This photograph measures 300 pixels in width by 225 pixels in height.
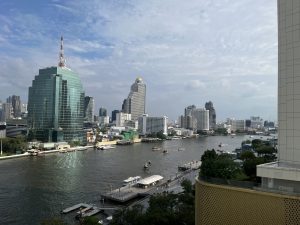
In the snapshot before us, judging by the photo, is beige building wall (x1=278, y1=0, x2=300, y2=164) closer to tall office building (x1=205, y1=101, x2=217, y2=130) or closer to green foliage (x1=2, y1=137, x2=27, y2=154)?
green foliage (x1=2, y1=137, x2=27, y2=154)

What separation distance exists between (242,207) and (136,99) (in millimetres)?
107892

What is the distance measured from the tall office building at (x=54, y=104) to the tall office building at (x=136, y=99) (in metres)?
58.5

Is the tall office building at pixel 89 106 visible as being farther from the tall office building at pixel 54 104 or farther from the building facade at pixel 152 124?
the tall office building at pixel 54 104

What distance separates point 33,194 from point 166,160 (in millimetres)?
21081

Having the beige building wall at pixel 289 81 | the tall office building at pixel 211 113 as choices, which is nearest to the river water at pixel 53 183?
the beige building wall at pixel 289 81

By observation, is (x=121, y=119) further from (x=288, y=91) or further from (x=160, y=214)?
(x=288, y=91)

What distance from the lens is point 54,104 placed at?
175ft

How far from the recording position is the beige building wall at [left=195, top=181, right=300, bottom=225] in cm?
807

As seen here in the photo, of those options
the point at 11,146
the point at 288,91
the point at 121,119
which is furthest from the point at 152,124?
the point at 288,91

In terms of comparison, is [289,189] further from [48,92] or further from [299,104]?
[48,92]

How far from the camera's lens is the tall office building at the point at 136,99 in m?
115

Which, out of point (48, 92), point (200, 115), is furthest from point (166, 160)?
point (200, 115)

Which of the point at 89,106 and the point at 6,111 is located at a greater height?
the point at 89,106

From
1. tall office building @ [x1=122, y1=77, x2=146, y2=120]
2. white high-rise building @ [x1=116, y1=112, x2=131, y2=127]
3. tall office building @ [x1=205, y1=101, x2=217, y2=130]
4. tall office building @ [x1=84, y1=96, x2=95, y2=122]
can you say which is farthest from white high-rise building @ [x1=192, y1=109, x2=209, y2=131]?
tall office building @ [x1=84, y1=96, x2=95, y2=122]
